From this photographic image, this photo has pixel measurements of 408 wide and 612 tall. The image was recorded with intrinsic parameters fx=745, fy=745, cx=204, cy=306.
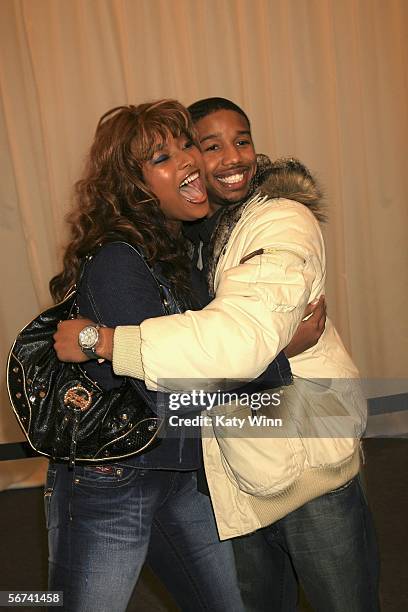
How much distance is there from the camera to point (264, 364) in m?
1.46

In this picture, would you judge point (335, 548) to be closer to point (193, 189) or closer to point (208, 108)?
point (193, 189)

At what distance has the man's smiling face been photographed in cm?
206

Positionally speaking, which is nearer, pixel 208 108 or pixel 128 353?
pixel 128 353

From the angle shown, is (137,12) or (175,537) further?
(137,12)

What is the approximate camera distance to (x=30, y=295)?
167 inches

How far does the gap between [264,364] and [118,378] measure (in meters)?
0.33

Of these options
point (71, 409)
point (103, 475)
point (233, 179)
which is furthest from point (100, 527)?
point (233, 179)

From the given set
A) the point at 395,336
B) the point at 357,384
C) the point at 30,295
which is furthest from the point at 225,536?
the point at 395,336

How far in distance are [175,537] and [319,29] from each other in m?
3.41

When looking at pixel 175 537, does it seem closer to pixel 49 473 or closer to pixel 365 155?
pixel 49 473

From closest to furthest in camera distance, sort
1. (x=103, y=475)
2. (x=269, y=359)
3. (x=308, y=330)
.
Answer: (x=269, y=359) < (x=103, y=475) < (x=308, y=330)

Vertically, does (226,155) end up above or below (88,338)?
above

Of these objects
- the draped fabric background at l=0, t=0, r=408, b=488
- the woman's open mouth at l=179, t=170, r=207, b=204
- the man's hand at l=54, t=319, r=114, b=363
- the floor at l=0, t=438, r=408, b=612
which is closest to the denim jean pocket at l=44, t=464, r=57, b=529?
the man's hand at l=54, t=319, r=114, b=363

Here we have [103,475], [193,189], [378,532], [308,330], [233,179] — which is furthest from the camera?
[378,532]
